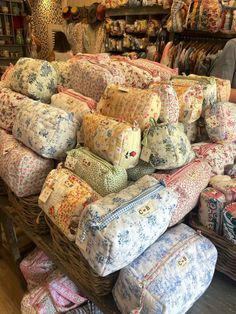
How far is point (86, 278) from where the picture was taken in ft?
3.32

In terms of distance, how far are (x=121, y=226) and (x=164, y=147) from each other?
0.36 m

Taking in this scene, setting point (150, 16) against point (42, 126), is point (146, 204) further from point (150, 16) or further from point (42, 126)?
point (150, 16)

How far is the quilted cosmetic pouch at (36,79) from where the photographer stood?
1.44 m

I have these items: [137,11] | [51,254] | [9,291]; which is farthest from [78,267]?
[137,11]

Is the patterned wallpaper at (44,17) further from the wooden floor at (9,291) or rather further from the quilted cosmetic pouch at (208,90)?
the quilted cosmetic pouch at (208,90)

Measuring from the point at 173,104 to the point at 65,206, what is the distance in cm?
58

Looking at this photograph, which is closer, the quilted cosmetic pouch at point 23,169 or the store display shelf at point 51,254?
the store display shelf at point 51,254

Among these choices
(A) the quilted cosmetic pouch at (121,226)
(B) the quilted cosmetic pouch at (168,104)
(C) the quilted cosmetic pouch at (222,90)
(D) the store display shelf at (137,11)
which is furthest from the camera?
(D) the store display shelf at (137,11)

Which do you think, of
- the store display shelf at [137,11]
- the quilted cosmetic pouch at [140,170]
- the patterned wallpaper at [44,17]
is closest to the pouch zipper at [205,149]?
the quilted cosmetic pouch at [140,170]

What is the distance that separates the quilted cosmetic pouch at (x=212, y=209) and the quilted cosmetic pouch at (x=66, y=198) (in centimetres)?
38

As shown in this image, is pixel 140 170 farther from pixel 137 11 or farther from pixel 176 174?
pixel 137 11

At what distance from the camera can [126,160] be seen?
1053 millimetres

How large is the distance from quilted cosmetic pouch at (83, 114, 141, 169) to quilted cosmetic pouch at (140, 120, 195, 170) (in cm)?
4

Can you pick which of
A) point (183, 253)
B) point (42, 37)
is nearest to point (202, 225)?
point (183, 253)
